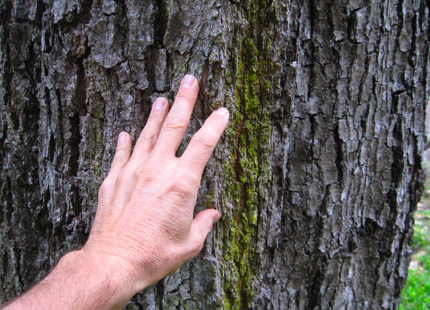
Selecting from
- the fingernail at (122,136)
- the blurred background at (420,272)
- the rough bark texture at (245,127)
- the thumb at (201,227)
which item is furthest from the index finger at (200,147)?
the blurred background at (420,272)

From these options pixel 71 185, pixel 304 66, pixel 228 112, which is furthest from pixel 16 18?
pixel 304 66

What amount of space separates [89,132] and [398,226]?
6.57 ft

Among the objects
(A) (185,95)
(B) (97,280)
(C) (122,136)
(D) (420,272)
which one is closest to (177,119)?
(A) (185,95)

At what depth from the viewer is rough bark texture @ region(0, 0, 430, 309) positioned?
133 cm

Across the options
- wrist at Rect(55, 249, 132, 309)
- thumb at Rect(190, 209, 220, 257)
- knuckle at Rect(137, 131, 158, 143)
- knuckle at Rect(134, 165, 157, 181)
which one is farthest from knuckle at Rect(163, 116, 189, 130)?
wrist at Rect(55, 249, 132, 309)

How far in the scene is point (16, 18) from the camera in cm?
150

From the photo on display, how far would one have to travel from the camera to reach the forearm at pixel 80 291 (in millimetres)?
1028

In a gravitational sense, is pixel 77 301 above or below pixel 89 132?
below

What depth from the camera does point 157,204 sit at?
1191 mm

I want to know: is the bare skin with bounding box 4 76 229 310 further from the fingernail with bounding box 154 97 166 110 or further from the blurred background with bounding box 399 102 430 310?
the blurred background with bounding box 399 102 430 310

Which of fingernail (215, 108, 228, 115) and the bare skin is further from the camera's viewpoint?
fingernail (215, 108, 228, 115)

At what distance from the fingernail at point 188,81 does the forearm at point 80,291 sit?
0.88m

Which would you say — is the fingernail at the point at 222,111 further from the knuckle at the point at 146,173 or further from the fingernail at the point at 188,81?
the knuckle at the point at 146,173

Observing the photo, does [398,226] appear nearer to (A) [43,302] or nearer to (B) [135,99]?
(B) [135,99]
